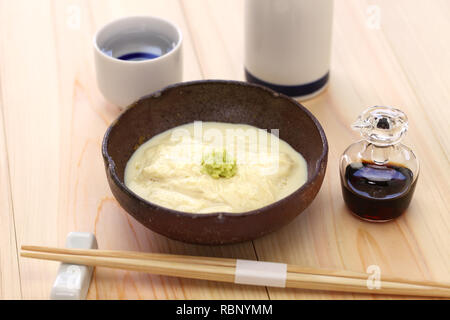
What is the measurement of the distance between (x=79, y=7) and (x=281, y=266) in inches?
43.2

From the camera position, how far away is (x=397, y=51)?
1.82 meters

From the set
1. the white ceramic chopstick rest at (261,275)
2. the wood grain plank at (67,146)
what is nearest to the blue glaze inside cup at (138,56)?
the wood grain plank at (67,146)

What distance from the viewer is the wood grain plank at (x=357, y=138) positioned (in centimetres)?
130

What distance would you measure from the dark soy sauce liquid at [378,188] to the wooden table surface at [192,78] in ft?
0.12

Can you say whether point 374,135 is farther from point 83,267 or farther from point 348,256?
point 83,267

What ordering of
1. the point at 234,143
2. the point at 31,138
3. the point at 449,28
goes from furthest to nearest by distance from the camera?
the point at 449,28
the point at 31,138
the point at 234,143

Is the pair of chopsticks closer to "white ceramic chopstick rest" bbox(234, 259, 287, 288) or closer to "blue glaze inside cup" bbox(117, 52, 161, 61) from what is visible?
"white ceramic chopstick rest" bbox(234, 259, 287, 288)

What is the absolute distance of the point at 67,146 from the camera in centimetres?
156

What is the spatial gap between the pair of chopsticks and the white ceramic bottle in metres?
0.58

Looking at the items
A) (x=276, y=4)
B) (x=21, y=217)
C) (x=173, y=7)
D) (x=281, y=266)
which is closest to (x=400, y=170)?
(x=281, y=266)

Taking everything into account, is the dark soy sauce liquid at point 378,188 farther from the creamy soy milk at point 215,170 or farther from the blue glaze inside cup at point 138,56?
the blue glaze inside cup at point 138,56

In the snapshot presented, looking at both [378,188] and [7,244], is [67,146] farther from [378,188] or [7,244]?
[378,188]

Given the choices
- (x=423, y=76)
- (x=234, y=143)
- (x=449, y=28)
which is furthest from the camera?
(x=449, y=28)

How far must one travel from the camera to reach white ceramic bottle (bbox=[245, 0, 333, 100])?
1555mm
